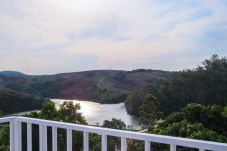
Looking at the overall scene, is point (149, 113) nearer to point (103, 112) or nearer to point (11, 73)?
point (103, 112)

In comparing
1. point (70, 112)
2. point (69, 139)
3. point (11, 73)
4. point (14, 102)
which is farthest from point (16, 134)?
point (70, 112)

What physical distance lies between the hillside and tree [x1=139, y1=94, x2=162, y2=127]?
1.28m

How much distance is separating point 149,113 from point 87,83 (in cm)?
317

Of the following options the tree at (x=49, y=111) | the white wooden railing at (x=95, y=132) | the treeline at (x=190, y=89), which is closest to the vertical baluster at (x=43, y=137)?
the white wooden railing at (x=95, y=132)

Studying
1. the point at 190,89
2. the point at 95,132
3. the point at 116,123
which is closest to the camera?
the point at 95,132

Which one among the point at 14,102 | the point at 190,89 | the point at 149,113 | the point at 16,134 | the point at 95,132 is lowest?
the point at 149,113

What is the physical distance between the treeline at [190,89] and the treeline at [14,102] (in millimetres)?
5455

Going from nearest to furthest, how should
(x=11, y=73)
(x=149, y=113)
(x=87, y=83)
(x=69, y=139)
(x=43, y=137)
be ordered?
(x=69, y=139) → (x=43, y=137) → (x=11, y=73) → (x=149, y=113) → (x=87, y=83)

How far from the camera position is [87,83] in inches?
598

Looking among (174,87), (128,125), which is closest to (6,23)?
(128,125)

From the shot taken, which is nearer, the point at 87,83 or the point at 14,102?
the point at 14,102

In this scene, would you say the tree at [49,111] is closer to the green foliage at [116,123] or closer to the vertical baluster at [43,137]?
the green foliage at [116,123]

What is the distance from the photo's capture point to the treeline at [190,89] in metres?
17.4

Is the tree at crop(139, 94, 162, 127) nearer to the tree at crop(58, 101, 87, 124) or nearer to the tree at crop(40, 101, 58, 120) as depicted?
the tree at crop(58, 101, 87, 124)
